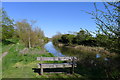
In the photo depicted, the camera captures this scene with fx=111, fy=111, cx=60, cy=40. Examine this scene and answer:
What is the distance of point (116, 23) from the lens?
1723 millimetres

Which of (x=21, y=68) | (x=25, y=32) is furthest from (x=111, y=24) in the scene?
(x=25, y=32)

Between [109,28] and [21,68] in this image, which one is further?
[21,68]

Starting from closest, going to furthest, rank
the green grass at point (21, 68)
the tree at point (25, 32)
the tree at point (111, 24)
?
1. the tree at point (111, 24)
2. the green grass at point (21, 68)
3. the tree at point (25, 32)

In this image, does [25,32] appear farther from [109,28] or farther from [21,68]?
[109,28]

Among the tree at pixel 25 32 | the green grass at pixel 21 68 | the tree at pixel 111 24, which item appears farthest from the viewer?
the tree at pixel 25 32

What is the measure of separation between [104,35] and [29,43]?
1691cm

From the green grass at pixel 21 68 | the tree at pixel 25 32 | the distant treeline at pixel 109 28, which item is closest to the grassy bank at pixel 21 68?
the green grass at pixel 21 68

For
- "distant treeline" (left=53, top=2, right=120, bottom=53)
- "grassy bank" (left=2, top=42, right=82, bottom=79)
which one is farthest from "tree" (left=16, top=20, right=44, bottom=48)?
"distant treeline" (left=53, top=2, right=120, bottom=53)

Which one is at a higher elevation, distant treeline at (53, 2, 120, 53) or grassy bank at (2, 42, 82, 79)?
distant treeline at (53, 2, 120, 53)

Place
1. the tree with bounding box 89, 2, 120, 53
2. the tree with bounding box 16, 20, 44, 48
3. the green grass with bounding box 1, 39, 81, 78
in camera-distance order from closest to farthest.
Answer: the tree with bounding box 89, 2, 120, 53 < the green grass with bounding box 1, 39, 81, 78 < the tree with bounding box 16, 20, 44, 48

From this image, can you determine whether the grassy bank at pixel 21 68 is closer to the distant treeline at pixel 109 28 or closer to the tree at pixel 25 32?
the distant treeline at pixel 109 28

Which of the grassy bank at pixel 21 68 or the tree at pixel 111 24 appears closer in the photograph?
the tree at pixel 111 24

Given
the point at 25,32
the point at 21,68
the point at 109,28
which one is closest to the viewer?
the point at 109,28

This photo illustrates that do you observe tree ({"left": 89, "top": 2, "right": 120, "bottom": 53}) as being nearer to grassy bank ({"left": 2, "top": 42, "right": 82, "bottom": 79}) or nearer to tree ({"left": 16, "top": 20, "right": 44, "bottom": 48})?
grassy bank ({"left": 2, "top": 42, "right": 82, "bottom": 79})
